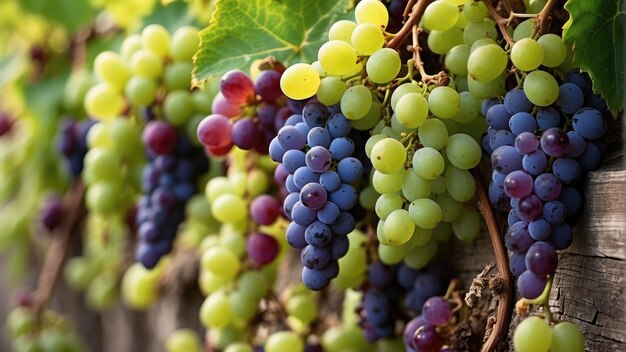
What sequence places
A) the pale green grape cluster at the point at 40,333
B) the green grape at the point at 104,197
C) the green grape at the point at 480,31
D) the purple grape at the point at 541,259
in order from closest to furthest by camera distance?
1. the purple grape at the point at 541,259
2. the green grape at the point at 480,31
3. the green grape at the point at 104,197
4. the pale green grape cluster at the point at 40,333

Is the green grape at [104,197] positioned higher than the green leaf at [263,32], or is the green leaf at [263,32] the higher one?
the green leaf at [263,32]

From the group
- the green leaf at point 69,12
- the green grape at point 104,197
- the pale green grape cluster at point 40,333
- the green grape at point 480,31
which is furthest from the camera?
the green leaf at point 69,12

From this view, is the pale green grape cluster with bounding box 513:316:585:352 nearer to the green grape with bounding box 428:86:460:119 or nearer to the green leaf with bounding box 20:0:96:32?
the green grape with bounding box 428:86:460:119

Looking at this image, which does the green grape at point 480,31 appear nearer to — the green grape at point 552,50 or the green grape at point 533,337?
the green grape at point 552,50

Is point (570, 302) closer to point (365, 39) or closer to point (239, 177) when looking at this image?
point (365, 39)

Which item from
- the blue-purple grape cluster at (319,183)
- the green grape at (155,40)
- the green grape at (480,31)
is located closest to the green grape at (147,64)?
the green grape at (155,40)

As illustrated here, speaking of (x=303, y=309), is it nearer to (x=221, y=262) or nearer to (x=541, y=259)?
(x=221, y=262)

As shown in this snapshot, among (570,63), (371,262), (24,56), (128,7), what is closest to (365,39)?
(570,63)

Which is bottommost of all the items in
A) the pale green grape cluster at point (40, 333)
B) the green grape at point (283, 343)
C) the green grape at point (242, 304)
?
the pale green grape cluster at point (40, 333)
